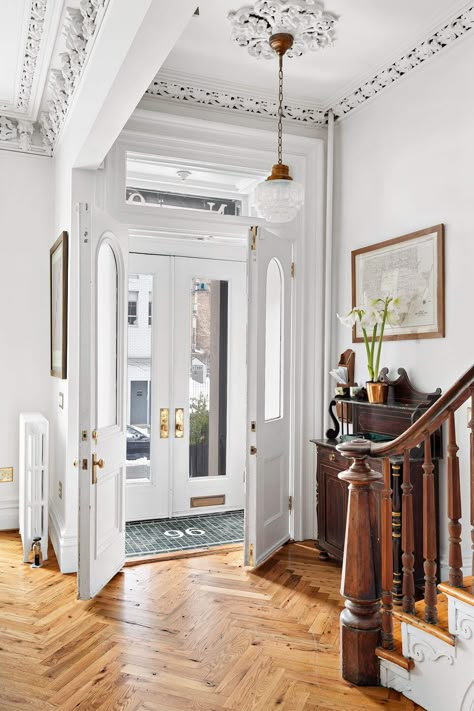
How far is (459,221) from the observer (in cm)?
324

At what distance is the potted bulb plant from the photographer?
3.55 meters

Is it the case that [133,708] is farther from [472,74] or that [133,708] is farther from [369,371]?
[472,74]

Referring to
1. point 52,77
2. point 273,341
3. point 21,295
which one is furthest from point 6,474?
point 52,77

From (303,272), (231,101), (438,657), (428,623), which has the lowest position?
(438,657)

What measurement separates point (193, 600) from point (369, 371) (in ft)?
5.44

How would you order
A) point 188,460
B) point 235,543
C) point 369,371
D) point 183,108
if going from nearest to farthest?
point 369,371 < point 183,108 < point 235,543 < point 188,460

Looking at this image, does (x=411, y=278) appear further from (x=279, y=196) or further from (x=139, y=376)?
(x=139, y=376)

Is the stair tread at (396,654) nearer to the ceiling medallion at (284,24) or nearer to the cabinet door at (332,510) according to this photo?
the cabinet door at (332,510)

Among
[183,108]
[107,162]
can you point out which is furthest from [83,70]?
[183,108]

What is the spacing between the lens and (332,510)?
3.84 m

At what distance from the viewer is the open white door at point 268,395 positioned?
381 cm

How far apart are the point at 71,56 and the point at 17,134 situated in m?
1.46

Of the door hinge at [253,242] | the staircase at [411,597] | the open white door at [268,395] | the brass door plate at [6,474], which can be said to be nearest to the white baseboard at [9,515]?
the brass door plate at [6,474]

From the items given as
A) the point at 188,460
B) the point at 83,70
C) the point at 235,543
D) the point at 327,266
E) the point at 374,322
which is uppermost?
the point at 83,70
